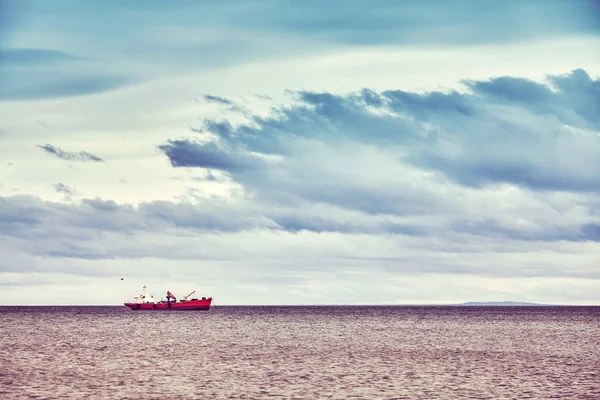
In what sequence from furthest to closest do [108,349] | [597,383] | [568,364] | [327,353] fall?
[108,349] < [327,353] < [568,364] < [597,383]

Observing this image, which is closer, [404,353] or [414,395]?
[414,395]

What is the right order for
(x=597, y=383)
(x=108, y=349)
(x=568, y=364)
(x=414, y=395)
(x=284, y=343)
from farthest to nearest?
1. (x=284, y=343)
2. (x=108, y=349)
3. (x=568, y=364)
4. (x=597, y=383)
5. (x=414, y=395)

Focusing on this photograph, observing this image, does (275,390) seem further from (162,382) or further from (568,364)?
(568,364)

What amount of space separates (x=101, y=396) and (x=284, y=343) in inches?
2424

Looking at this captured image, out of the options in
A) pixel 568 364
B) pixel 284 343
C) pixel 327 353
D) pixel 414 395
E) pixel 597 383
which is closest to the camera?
pixel 414 395

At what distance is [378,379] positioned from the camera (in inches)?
2584

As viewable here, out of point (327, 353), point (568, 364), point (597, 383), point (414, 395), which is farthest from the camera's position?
point (327, 353)

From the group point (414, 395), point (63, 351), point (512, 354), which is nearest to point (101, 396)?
point (414, 395)

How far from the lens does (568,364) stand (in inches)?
3204

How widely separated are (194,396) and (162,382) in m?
9.00

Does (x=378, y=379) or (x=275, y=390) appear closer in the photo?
(x=275, y=390)

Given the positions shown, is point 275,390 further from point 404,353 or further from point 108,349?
point 108,349

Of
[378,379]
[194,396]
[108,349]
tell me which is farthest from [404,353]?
[194,396]

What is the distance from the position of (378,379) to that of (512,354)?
3542cm
